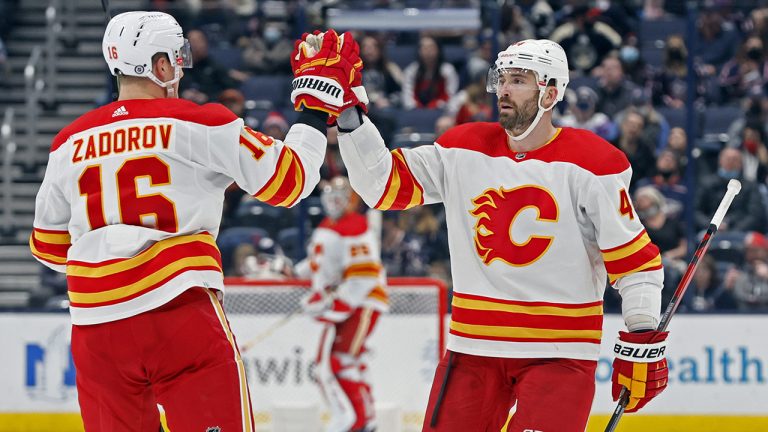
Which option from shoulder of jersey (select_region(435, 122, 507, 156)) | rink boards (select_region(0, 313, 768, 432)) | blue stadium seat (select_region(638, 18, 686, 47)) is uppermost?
shoulder of jersey (select_region(435, 122, 507, 156))

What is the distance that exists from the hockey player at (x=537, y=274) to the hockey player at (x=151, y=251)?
0.48 m

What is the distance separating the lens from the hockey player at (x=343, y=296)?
6.94m

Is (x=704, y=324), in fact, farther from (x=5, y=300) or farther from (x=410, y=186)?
(x=5, y=300)

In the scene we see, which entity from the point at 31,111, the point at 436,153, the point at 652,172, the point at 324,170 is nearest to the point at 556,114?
the point at 652,172

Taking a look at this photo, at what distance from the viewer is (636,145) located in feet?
24.4

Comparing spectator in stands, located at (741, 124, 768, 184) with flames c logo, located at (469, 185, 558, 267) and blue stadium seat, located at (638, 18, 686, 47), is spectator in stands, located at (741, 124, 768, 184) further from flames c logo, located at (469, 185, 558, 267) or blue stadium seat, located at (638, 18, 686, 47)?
flames c logo, located at (469, 185, 558, 267)

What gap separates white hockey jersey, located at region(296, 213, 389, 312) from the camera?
23.0 ft

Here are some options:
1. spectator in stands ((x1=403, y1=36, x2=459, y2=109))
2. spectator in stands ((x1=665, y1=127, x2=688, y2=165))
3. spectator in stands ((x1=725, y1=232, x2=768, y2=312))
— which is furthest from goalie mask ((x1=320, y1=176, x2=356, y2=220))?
spectator in stands ((x1=725, y1=232, x2=768, y2=312))

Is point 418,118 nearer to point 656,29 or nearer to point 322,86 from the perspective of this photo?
point 656,29

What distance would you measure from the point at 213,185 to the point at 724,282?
4373 millimetres

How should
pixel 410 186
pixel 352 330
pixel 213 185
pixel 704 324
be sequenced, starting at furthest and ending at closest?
pixel 352 330, pixel 704 324, pixel 410 186, pixel 213 185

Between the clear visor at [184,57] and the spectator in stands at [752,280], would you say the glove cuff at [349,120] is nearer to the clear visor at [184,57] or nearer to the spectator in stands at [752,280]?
the clear visor at [184,57]

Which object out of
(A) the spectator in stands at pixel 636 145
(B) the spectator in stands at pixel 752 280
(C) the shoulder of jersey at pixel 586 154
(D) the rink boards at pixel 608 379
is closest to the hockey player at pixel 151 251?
(C) the shoulder of jersey at pixel 586 154

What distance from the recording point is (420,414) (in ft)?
22.6
